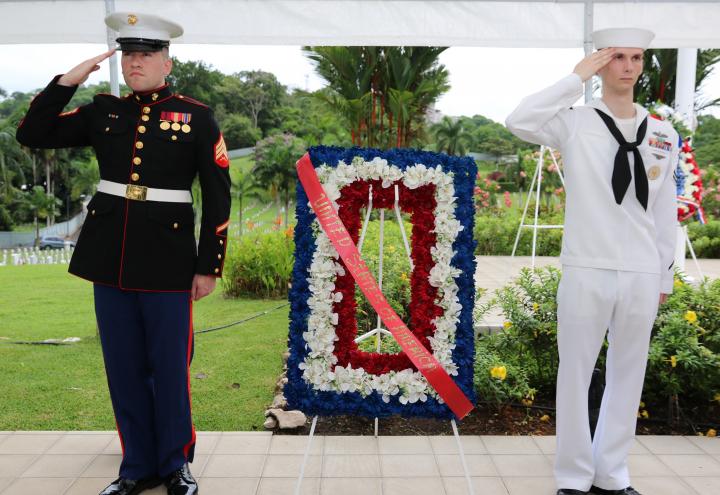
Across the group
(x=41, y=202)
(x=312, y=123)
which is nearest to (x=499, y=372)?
A: (x=312, y=123)

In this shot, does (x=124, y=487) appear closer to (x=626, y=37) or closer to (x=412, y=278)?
(x=412, y=278)

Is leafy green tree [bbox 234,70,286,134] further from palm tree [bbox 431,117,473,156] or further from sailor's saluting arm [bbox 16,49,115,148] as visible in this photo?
sailor's saluting arm [bbox 16,49,115,148]

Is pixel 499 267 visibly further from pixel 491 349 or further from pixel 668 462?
pixel 668 462

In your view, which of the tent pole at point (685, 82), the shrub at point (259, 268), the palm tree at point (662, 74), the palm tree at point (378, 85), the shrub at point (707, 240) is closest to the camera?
the tent pole at point (685, 82)

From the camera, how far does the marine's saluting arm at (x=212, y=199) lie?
2811mm

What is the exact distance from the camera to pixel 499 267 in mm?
10781

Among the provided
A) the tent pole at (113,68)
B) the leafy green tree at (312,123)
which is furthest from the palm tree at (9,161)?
the tent pole at (113,68)

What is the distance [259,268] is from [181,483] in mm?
5483

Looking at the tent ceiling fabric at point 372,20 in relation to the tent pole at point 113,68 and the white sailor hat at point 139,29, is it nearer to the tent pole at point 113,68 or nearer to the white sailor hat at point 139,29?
the tent pole at point 113,68

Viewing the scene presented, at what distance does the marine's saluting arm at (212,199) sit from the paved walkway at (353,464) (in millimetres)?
1037

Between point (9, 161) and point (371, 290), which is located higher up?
point (9, 161)

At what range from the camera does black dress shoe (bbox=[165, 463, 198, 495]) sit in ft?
9.47

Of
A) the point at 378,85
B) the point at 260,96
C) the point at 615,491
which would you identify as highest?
the point at 260,96

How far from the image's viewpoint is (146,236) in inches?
108
